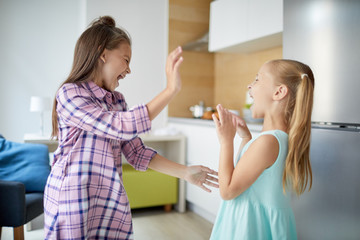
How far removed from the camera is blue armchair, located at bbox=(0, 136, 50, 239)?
2047 mm

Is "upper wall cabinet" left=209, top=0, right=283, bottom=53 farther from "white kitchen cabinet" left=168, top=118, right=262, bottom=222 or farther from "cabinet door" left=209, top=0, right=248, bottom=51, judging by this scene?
"white kitchen cabinet" left=168, top=118, right=262, bottom=222

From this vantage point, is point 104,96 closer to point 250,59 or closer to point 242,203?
point 242,203

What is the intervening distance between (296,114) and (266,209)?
31 centimetres

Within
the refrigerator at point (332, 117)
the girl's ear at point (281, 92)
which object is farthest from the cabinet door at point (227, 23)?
the girl's ear at point (281, 92)

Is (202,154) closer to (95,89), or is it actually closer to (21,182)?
(21,182)

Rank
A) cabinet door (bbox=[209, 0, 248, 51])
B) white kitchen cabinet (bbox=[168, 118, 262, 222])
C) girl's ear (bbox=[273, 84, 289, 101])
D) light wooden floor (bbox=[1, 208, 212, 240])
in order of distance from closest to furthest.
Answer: girl's ear (bbox=[273, 84, 289, 101]), light wooden floor (bbox=[1, 208, 212, 240]), white kitchen cabinet (bbox=[168, 118, 262, 222]), cabinet door (bbox=[209, 0, 248, 51])

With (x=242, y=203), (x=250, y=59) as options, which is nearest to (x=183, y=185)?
(x=250, y=59)

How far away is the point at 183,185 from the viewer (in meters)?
3.34

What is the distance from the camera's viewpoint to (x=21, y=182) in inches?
92.0

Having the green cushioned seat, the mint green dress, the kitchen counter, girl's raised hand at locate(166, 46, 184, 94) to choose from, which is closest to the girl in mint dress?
the mint green dress

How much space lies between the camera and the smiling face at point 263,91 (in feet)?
3.76

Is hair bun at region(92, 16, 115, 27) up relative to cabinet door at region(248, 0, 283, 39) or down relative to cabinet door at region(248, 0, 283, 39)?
down

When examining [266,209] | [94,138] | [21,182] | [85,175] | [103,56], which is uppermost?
[103,56]

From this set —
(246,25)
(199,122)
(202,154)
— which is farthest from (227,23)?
(202,154)
